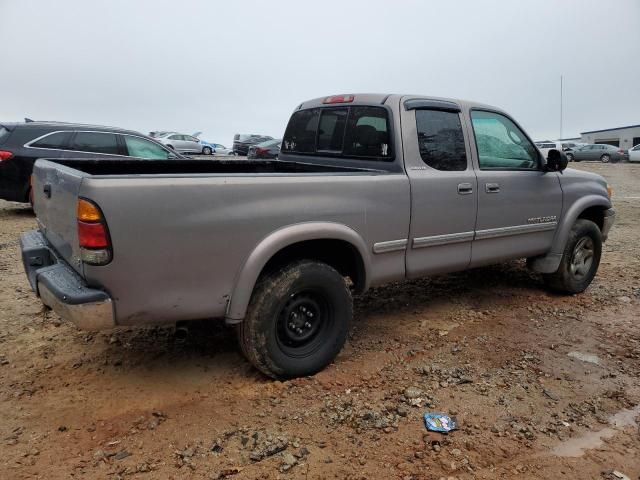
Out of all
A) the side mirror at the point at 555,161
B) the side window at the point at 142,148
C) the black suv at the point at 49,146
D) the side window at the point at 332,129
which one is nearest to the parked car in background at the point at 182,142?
the side window at the point at 142,148

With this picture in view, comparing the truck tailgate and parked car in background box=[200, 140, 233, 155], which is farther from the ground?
parked car in background box=[200, 140, 233, 155]

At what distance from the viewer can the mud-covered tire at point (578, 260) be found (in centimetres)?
500

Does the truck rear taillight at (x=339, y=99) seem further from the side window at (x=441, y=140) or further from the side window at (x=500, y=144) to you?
the side window at (x=500, y=144)

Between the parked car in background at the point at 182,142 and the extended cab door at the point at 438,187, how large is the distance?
27.5 meters

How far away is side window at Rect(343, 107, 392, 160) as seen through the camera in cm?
380

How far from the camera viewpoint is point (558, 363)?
3664 mm

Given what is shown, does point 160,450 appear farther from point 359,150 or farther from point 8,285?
point 8,285

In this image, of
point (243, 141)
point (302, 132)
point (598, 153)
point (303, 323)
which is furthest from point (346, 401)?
point (598, 153)

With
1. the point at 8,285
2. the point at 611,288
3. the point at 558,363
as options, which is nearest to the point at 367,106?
the point at 558,363

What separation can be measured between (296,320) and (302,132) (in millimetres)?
2076

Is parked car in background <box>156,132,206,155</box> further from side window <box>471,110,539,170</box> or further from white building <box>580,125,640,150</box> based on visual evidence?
white building <box>580,125,640,150</box>

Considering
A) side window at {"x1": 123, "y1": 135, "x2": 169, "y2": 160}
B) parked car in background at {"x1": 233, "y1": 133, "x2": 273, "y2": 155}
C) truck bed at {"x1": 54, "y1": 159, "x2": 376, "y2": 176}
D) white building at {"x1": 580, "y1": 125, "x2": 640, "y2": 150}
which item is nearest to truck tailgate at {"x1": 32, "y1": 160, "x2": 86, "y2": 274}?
truck bed at {"x1": 54, "y1": 159, "x2": 376, "y2": 176}

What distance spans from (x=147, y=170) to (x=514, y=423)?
10.7 feet

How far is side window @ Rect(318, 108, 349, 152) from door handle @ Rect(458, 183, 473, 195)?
1.02 m
